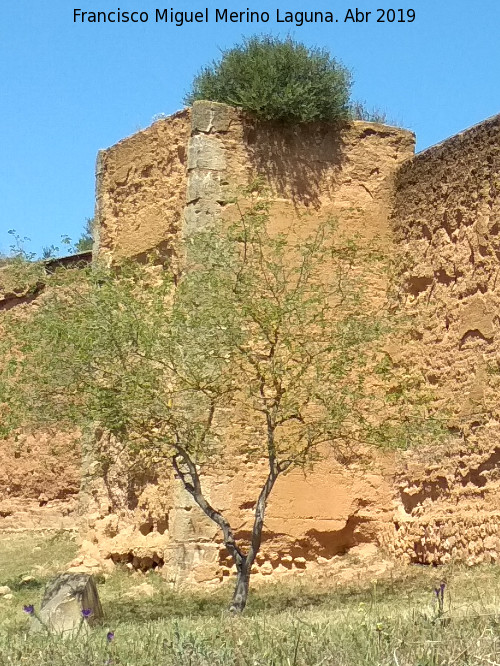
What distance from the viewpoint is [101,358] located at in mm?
9812

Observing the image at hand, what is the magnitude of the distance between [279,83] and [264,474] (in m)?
4.43

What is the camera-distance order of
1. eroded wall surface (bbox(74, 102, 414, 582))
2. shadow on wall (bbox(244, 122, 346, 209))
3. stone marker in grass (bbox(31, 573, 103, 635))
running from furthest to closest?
shadow on wall (bbox(244, 122, 346, 209)) < eroded wall surface (bbox(74, 102, 414, 582)) < stone marker in grass (bbox(31, 573, 103, 635))

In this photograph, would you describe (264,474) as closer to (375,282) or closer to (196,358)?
(375,282)

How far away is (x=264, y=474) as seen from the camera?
40.7 feet

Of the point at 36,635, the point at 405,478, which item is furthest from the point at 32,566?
the point at 36,635

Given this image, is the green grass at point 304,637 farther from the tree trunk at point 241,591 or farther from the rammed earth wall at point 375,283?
the rammed earth wall at point 375,283

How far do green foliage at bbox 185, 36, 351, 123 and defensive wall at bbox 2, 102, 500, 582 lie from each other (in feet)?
0.66

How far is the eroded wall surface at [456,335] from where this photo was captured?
11.6m

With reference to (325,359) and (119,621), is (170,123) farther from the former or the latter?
(119,621)

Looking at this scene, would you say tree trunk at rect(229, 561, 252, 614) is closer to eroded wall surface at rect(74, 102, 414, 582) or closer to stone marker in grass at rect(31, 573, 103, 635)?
stone marker in grass at rect(31, 573, 103, 635)

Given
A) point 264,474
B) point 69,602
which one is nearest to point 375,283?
point 264,474

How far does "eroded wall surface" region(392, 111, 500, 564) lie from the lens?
1162cm

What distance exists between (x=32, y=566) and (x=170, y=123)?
563 cm

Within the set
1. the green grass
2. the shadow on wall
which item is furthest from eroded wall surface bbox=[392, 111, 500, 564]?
the green grass
